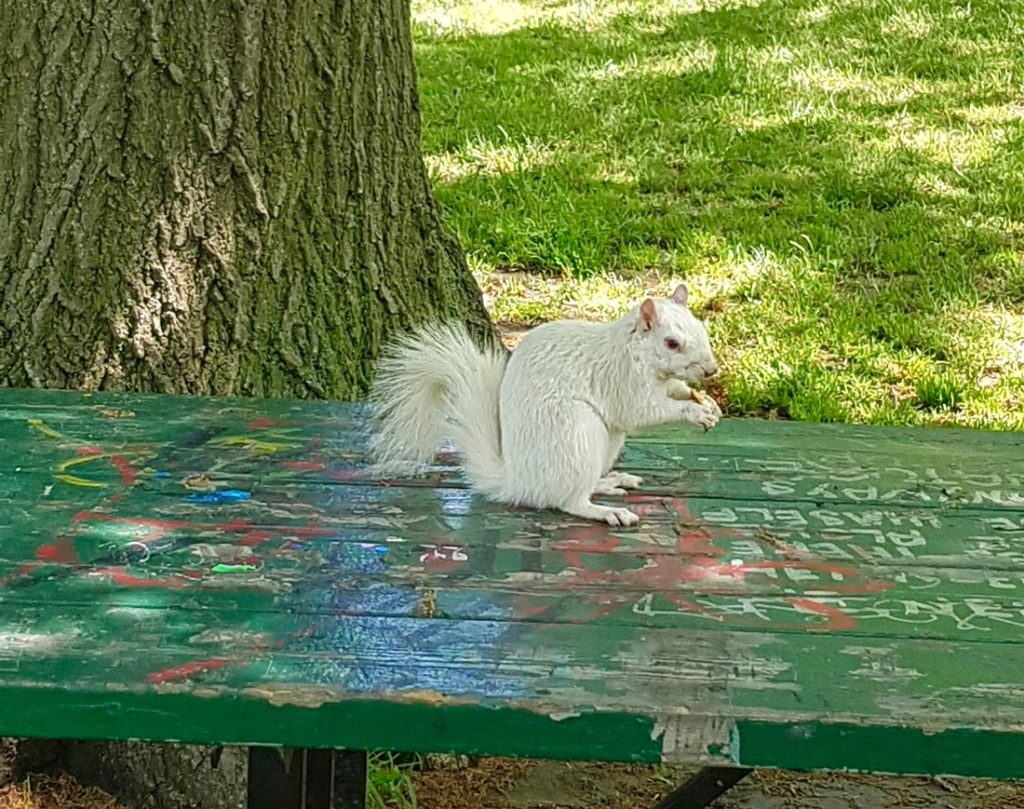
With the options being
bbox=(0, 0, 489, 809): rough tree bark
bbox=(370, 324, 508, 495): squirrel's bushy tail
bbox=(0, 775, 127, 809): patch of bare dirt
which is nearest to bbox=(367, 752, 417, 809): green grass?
bbox=(0, 0, 489, 809): rough tree bark

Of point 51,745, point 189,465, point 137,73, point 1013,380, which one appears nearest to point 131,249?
point 137,73

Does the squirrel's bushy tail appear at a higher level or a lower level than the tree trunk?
lower

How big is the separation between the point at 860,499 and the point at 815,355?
6.63ft

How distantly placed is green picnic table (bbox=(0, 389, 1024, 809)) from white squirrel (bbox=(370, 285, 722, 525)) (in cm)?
5

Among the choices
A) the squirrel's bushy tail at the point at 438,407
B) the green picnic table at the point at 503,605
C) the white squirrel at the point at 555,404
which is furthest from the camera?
the squirrel's bushy tail at the point at 438,407

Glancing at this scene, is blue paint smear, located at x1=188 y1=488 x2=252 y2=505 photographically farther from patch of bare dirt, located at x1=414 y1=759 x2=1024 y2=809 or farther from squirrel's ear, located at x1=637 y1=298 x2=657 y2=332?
patch of bare dirt, located at x1=414 y1=759 x2=1024 y2=809

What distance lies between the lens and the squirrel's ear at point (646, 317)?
201 centimetres

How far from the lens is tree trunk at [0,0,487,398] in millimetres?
2598

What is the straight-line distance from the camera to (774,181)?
531 cm

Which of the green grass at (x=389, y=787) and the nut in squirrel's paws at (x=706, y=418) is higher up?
the nut in squirrel's paws at (x=706, y=418)

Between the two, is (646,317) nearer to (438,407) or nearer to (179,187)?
(438,407)

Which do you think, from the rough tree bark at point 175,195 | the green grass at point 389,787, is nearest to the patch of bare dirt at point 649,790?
the green grass at point 389,787

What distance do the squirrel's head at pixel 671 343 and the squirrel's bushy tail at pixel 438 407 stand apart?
0.23 metres

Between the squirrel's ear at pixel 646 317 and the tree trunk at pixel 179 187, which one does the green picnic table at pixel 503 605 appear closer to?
the squirrel's ear at pixel 646 317
